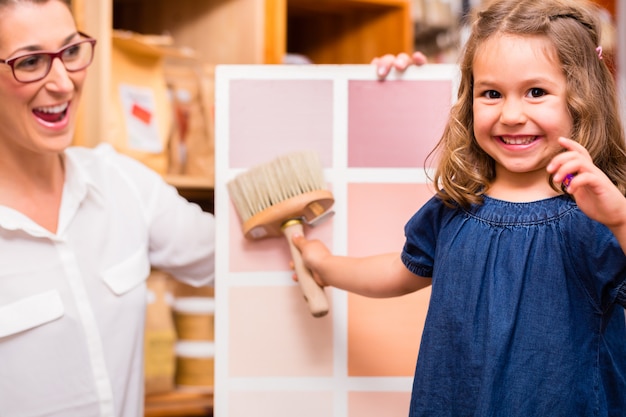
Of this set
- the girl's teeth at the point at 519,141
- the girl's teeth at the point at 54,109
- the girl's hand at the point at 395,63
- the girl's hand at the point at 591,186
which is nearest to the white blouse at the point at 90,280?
the girl's teeth at the point at 54,109

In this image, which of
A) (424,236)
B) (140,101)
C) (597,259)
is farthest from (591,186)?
(140,101)

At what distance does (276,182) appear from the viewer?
118 cm

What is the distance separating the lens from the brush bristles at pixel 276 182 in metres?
1.18

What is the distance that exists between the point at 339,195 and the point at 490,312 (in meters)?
0.40

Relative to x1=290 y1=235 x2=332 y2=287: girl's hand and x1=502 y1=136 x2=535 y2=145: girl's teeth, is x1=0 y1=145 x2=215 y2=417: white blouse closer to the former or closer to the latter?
x1=290 y1=235 x2=332 y2=287: girl's hand

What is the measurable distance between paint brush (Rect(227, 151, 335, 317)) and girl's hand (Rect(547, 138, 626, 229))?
46 centimetres

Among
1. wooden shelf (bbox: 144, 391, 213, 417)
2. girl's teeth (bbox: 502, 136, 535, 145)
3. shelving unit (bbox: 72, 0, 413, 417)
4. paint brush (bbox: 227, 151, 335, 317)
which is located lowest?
wooden shelf (bbox: 144, 391, 213, 417)

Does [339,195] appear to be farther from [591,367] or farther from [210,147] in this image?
[210,147]

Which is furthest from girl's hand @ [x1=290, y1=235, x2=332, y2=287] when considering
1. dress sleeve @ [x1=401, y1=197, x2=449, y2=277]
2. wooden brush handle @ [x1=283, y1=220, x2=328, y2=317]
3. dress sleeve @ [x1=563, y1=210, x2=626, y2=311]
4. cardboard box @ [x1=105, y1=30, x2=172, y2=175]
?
cardboard box @ [x1=105, y1=30, x2=172, y2=175]

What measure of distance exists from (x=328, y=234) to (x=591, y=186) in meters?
0.52

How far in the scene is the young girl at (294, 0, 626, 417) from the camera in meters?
0.86

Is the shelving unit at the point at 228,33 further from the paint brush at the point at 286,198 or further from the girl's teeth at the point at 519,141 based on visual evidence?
the girl's teeth at the point at 519,141

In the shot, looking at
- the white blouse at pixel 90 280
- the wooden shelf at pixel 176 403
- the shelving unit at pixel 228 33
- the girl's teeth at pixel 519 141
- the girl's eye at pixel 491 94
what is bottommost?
the wooden shelf at pixel 176 403

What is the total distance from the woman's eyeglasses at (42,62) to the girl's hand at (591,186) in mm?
764
